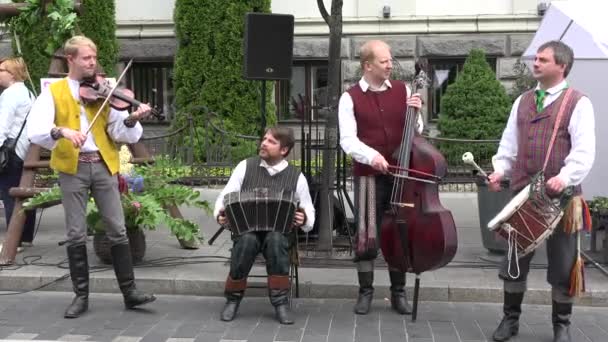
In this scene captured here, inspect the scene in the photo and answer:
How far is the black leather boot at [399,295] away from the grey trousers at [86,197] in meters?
2.03

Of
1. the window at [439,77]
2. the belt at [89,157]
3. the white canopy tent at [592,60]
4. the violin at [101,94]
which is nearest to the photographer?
the violin at [101,94]

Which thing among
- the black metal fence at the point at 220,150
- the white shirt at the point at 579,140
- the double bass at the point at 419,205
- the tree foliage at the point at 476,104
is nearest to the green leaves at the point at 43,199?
the double bass at the point at 419,205

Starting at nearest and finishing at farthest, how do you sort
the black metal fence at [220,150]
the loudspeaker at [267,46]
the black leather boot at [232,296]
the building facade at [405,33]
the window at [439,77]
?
1. the black leather boot at [232,296]
2. the loudspeaker at [267,46]
3. the black metal fence at [220,150]
4. the building facade at [405,33]
5. the window at [439,77]

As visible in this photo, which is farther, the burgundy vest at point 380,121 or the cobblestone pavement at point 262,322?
the burgundy vest at point 380,121

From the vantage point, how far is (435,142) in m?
13.0

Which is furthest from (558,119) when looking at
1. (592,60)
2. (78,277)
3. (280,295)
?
(78,277)

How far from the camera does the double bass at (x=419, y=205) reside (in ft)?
16.3

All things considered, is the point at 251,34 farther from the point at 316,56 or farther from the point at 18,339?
the point at 316,56

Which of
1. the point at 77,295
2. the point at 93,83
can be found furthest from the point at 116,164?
the point at 77,295

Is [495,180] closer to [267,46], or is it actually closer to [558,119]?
[558,119]

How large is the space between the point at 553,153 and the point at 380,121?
1199 millimetres

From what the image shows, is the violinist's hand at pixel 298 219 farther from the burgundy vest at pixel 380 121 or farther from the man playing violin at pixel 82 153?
the man playing violin at pixel 82 153

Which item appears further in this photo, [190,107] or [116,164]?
[190,107]

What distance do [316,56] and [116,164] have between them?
10258 millimetres
